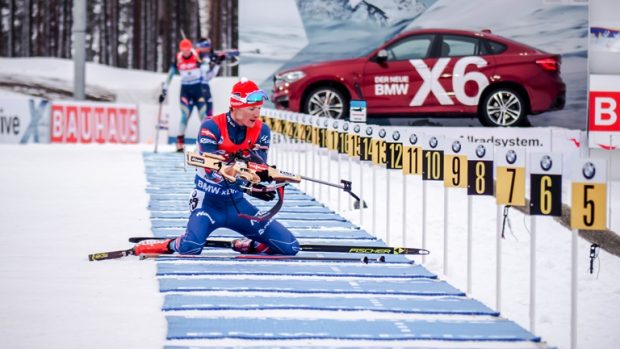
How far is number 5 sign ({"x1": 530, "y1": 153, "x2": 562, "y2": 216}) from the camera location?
7.71m

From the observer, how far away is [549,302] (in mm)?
12117

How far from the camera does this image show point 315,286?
9.05 meters

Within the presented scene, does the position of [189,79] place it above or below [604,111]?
above

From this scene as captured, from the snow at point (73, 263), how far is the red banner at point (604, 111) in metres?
7.88

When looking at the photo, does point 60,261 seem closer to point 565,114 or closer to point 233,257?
point 233,257

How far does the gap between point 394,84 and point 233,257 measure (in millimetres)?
11204

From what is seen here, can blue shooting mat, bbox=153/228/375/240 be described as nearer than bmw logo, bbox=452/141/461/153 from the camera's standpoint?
No

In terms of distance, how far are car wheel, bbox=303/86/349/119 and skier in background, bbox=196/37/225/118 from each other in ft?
5.85

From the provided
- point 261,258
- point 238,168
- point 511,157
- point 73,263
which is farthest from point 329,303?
point 73,263

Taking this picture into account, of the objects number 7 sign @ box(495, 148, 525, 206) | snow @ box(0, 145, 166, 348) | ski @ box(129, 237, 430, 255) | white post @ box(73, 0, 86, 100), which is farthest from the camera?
white post @ box(73, 0, 86, 100)

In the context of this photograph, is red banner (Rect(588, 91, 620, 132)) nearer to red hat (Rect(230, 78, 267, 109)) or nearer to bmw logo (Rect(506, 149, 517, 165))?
red hat (Rect(230, 78, 267, 109))

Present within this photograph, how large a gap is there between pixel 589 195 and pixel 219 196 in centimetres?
385

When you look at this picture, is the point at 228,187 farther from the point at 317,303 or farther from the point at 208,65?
the point at 208,65

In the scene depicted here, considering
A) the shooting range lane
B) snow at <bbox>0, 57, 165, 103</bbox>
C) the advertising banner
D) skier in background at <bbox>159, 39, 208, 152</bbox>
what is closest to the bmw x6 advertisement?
skier in background at <bbox>159, 39, 208, 152</bbox>
